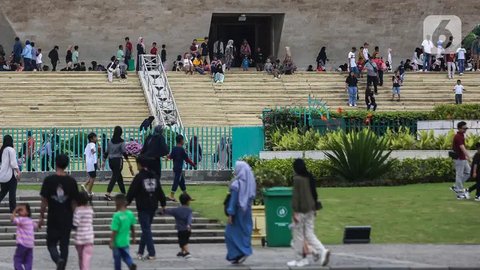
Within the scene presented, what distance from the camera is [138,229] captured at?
2420 centimetres

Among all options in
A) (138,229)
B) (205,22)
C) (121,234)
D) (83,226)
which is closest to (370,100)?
(205,22)

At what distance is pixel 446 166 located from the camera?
29906mm

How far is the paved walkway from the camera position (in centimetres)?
1872

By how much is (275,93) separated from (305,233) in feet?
80.5

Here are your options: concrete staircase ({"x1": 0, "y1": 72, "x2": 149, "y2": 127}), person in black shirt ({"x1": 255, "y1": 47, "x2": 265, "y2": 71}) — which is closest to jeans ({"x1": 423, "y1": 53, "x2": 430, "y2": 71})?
person in black shirt ({"x1": 255, "y1": 47, "x2": 265, "y2": 71})

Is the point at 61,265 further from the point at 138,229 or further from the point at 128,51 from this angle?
the point at 128,51

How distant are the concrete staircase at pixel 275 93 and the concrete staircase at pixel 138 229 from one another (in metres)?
14.7

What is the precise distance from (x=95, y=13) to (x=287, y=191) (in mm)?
29834

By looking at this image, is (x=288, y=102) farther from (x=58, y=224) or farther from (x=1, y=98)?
(x=58, y=224)

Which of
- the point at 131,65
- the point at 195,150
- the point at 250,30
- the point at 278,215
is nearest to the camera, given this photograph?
the point at 278,215

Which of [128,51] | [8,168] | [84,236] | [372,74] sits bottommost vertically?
[84,236]

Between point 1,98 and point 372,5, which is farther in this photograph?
point 372,5

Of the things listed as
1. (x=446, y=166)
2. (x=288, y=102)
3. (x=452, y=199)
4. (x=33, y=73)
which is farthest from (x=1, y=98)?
(x=452, y=199)

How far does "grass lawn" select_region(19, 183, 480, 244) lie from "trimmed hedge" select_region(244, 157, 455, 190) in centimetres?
59
